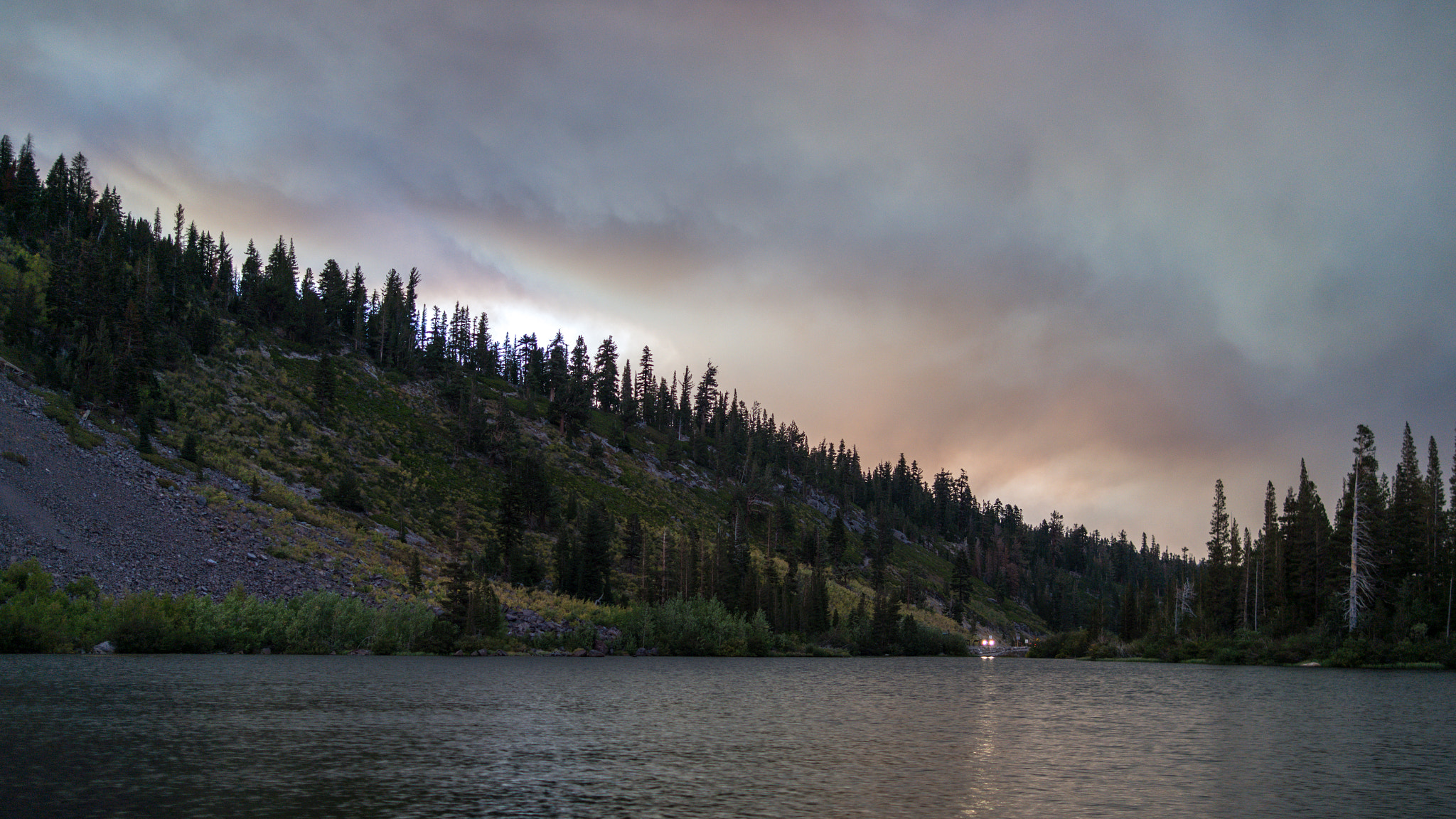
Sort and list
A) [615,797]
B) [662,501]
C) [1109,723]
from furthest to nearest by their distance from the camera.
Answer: [662,501] < [1109,723] < [615,797]

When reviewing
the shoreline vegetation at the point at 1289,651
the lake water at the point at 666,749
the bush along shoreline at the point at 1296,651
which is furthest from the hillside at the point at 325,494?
the bush along shoreline at the point at 1296,651

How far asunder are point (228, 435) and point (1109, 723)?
109383mm

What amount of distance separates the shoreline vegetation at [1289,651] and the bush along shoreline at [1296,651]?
70 mm

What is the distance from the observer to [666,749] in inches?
1153

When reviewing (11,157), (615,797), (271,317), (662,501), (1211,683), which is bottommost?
(1211,683)

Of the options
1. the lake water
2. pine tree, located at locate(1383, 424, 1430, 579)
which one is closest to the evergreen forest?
pine tree, located at locate(1383, 424, 1430, 579)

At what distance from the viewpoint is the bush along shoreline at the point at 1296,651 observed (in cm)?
9350

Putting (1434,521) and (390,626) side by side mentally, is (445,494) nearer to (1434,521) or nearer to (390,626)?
(390,626)

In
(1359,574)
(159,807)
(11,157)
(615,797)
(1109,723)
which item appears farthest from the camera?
(11,157)

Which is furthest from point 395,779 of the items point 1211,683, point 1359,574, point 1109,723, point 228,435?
point 1359,574

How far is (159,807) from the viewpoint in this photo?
58.9ft

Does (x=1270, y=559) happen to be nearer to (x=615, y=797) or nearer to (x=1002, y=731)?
(x=1002, y=731)

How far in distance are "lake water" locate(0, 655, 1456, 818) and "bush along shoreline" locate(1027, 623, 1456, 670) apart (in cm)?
4962

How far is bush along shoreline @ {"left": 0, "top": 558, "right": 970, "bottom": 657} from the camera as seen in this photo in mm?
60344
